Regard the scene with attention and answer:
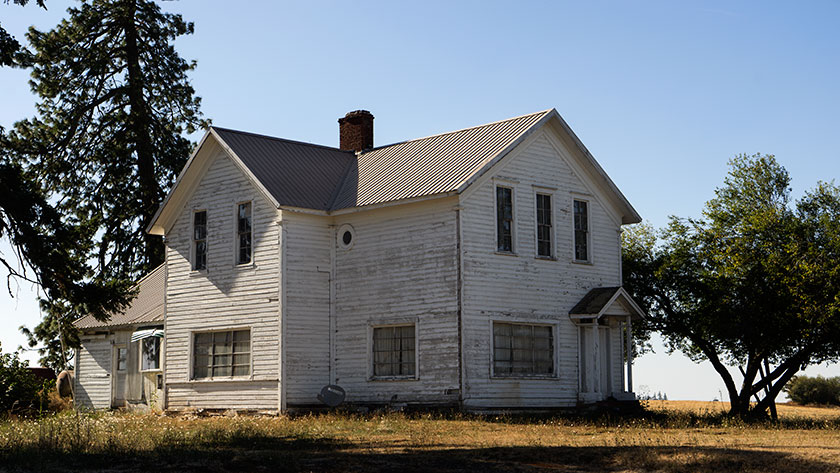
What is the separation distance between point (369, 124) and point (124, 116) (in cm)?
1160

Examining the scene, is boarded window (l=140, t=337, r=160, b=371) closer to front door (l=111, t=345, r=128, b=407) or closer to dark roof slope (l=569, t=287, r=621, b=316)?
front door (l=111, t=345, r=128, b=407)

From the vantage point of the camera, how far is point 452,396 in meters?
24.5

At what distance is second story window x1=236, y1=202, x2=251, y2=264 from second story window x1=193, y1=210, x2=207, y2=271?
1540 millimetres

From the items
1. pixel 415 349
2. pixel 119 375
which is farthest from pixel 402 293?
pixel 119 375

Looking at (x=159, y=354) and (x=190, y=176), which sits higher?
(x=190, y=176)

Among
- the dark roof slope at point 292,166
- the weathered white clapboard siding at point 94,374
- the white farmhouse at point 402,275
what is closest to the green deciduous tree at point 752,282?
the white farmhouse at point 402,275

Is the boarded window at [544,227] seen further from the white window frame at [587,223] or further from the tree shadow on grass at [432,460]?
the tree shadow on grass at [432,460]

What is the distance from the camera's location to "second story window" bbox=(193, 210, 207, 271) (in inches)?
1154

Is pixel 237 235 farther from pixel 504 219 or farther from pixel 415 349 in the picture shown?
pixel 504 219

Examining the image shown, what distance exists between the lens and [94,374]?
34.4 meters

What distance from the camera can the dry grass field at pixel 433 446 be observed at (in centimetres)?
1427

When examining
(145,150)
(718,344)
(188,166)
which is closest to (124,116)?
(145,150)

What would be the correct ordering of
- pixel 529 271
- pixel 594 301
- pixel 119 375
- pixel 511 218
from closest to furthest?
pixel 511 218, pixel 529 271, pixel 594 301, pixel 119 375

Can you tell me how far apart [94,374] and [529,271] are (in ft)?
54.3
